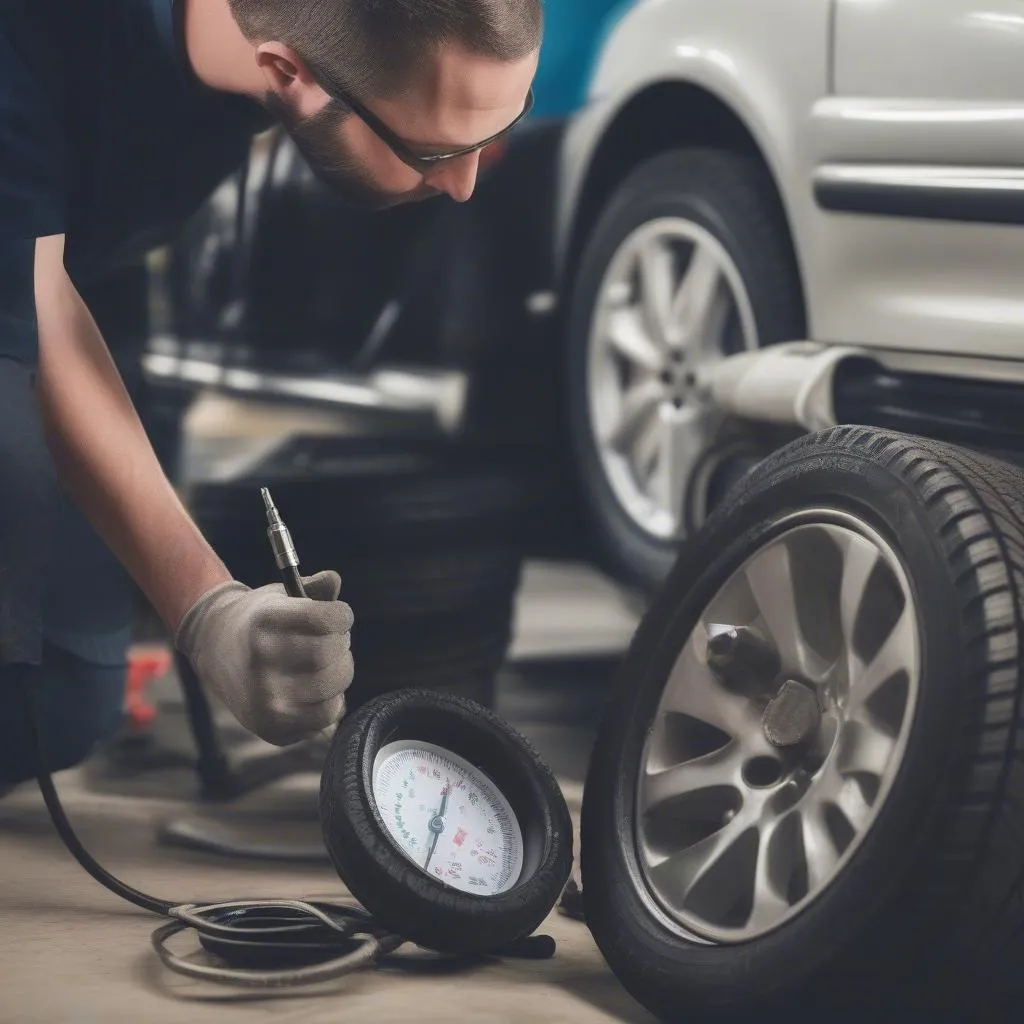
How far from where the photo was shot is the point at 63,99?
236 centimetres

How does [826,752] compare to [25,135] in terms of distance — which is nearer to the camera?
[826,752]

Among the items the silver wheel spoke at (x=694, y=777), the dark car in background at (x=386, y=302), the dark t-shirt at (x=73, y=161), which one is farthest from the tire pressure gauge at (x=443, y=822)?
the dark car in background at (x=386, y=302)

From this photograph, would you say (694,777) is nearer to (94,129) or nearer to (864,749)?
(864,749)

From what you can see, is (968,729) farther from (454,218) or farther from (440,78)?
(454,218)

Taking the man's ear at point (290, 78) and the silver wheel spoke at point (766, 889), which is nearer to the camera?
the silver wheel spoke at point (766, 889)

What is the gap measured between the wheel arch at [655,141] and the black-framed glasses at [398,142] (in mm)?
690

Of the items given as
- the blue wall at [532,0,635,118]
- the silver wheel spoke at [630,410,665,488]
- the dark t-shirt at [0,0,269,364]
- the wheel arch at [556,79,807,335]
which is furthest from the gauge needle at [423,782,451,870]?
the blue wall at [532,0,635,118]

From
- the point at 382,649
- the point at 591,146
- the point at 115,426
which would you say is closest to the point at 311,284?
the point at 591,146

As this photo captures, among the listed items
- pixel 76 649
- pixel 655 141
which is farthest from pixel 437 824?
pixel 655 141

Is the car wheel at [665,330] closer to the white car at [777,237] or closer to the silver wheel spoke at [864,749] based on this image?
the white car at [777,237]

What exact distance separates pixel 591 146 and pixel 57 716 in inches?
57.5

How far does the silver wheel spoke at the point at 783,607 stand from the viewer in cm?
205

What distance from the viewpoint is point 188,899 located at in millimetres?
2367

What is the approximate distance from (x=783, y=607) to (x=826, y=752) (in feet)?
0.60
